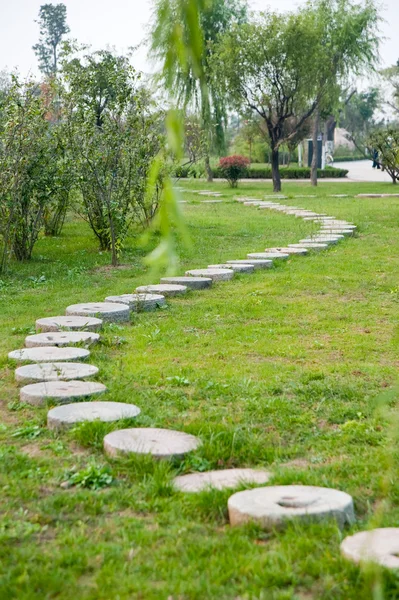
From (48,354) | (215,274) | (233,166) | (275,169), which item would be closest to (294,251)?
(215,274)

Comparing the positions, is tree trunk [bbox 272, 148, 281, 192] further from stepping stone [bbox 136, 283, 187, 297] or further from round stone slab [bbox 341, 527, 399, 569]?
round stone slab [bbox 341, 527, 399, 569]

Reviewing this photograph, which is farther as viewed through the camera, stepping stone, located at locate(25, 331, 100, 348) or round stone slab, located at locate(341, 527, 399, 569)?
stepping stone, located at locate(25, 331, 100, 348)

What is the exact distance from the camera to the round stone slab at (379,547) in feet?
8.37

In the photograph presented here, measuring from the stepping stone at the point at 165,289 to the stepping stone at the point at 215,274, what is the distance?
657 millimetres

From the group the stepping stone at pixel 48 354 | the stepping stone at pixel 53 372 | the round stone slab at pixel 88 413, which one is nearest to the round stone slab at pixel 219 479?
the round stone slab at pixel 88 413

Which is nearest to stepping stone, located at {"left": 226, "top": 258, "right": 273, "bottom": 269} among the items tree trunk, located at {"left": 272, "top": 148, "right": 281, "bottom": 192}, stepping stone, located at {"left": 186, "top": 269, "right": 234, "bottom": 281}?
stepping stone, located at {"left": 186, "top": 269, "right": 234, "bottom": 281}

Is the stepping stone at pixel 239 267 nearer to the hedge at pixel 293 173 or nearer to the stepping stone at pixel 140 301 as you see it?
the stepping stone at pixel 140 301

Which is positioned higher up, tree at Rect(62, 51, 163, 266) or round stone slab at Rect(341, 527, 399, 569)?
tree at Rect(62, 51, 163, 266)

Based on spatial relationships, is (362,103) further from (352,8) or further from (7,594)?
(7,594)

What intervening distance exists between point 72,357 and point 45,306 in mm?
2593

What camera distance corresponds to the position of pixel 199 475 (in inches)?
137

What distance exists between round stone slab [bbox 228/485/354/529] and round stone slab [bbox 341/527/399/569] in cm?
17

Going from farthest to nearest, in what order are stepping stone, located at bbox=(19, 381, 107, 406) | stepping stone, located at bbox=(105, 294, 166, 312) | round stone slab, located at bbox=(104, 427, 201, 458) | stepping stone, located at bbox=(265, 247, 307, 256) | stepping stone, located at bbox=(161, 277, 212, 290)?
stepping stone, located at bbox=(265, 247, 307, 256)
stepping stone, located at bbox=(161, 277, 212, 290)
stepping stone, located at bbox=(105, 294, 166, 312)
stepping stone, located at bbox=(19, 381, 107, 406)
round stone slab, located at bbox=(104, 427, 201, 458)

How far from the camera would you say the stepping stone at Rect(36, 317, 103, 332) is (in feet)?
21.3
